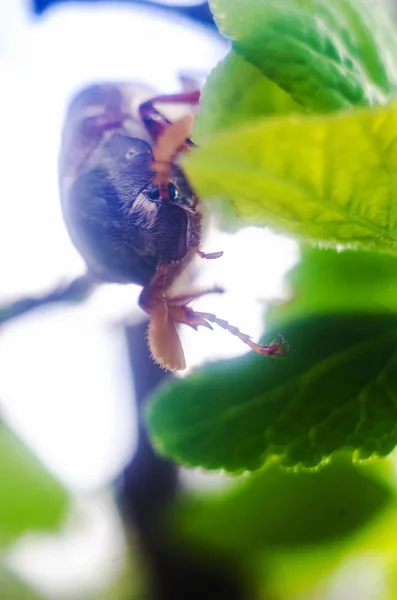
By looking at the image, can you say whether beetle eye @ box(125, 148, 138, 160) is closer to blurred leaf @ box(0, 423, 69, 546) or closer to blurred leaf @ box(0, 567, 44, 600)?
blurred leaf @ box(0, 423, 69, 546)

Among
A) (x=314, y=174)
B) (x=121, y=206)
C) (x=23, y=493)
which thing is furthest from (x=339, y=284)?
(x=23, y=493)

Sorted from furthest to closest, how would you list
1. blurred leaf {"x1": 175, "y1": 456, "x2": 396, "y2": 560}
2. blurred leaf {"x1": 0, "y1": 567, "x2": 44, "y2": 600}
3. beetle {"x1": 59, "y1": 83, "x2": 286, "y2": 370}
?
1. blurred leaf {"x1": 0, "y1": 567, "x2": 44, "y2": 600}
2. blurred leaf {"x1": 175, "y1": 456, "x2": 396, "y2": 560}
3. beetle {"x1": 59, "y1": 83, "x2": 286, "y2": 370}

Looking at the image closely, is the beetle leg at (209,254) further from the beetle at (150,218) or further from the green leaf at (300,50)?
the green leaf at (300,50)

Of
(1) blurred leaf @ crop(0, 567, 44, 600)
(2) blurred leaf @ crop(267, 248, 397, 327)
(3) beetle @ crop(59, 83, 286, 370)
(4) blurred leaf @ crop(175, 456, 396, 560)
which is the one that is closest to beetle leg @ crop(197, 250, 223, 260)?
(3) beetle @ crop(59, 83, 286, 370)

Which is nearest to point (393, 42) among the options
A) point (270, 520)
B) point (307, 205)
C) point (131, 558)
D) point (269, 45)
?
point (269, 45)

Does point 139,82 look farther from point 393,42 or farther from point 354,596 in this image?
point 354,596
